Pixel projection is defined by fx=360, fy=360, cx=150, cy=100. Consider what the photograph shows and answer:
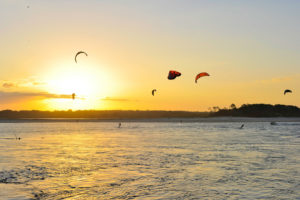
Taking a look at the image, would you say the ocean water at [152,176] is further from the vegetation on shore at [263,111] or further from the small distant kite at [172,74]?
the vegetation on shore at [263,111]

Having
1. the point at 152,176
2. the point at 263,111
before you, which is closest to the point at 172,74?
the point at 152,176

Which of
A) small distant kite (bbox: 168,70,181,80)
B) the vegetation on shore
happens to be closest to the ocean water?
small distant kite (bbox: 168,70,181,80)

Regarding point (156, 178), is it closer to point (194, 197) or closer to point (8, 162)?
point (194, 197)

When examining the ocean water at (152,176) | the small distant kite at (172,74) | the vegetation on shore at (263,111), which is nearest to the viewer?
the ocean water at (152,176)

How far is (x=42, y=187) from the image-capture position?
12383 mm

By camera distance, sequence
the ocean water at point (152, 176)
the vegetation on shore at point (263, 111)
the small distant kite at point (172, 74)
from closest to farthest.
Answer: the ocean water at point (152, 176) → the small distant kite at point (172, 74) → the vegetation on shore at point (263, 111)

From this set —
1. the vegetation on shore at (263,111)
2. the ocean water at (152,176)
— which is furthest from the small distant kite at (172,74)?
the vegetation on shore at (263,111)

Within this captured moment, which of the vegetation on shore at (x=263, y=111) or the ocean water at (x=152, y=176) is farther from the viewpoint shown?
the vegetation on shore at (x=263, y=111)

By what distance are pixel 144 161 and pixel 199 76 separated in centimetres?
2059

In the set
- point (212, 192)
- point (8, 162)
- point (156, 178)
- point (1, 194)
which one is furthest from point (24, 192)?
point (8, 162)

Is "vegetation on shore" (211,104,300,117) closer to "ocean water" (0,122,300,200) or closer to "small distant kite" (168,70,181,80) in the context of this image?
"small distant kite" (168,70,181,80)

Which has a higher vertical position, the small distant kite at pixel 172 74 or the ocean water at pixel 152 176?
the small distant kite at pixel 172 74

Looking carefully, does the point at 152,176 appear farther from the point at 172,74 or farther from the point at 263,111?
the point at 263,111

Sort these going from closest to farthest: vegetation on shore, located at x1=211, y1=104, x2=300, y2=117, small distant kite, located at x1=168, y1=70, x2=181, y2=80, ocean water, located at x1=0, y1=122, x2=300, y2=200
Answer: ocean water, located at x1=0, y1=122, x2=300, y2=200, small distant kite, located at x1=168, y1=70, x2=181, y2=80, vegetation on shore, located at x1=211, y1=104, x2=300, y2=117
